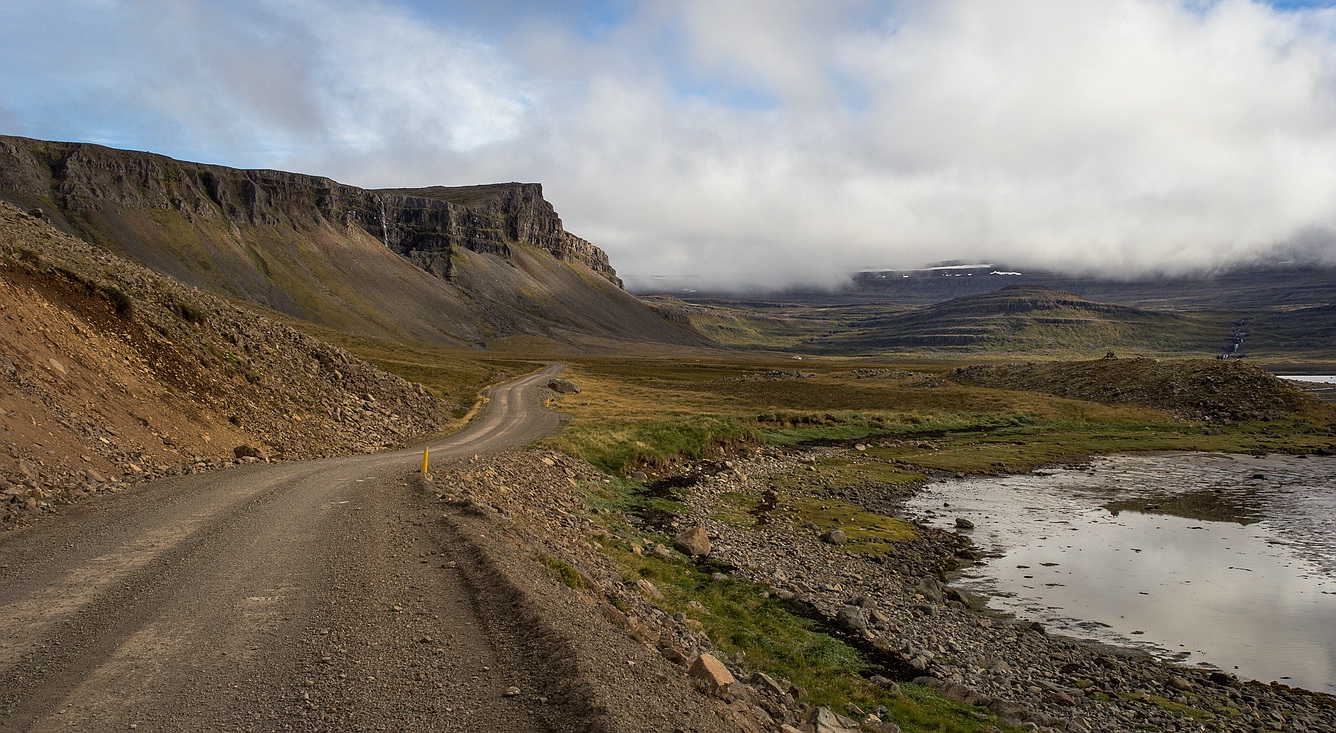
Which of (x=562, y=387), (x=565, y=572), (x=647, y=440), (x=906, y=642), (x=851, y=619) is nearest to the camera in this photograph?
(x=565, y=572)

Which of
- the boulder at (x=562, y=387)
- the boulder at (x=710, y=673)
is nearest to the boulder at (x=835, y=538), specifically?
the boulder at (x=710, y=673)

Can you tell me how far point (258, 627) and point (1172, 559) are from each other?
36586mm

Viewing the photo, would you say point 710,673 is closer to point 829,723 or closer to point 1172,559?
point 829,723

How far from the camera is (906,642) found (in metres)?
21.4

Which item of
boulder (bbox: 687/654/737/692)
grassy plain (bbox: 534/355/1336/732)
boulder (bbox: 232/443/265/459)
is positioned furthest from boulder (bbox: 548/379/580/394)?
boulder (bbox: 687/654/737/692)

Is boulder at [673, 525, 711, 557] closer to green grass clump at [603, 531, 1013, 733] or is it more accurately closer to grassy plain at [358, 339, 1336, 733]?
grassy plain at [358, 339, 1336, 733]

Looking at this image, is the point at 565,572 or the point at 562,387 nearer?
the point at 565,572

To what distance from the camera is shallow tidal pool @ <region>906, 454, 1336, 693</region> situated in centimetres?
2416

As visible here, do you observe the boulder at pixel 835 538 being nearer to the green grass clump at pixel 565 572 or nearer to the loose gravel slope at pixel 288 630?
the green grass clump at pixel 565 572

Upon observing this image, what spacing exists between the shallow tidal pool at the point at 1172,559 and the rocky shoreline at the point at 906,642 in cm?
227

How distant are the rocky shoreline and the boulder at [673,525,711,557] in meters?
0.40

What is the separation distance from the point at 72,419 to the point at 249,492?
6961 mm

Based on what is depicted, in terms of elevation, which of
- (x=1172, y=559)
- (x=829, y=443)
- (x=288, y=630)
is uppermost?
(x=288, y=630)

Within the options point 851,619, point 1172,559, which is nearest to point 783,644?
point 851,619
